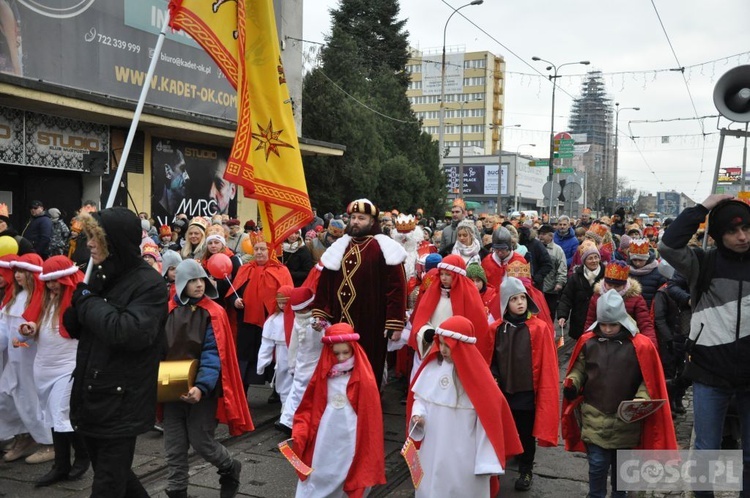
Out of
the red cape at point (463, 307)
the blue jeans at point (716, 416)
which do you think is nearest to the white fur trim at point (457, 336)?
the red cape at point (463, 307)

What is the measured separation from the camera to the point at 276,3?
24.2m

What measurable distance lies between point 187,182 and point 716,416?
17605 mm

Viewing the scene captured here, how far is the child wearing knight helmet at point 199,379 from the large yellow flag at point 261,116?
1.54 meters

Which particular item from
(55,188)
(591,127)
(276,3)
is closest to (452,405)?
(55,188)

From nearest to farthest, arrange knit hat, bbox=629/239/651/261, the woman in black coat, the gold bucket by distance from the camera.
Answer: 1. the gold bucket
2. knit hat, bbox=629/239/651/261
3. the woman in black coat

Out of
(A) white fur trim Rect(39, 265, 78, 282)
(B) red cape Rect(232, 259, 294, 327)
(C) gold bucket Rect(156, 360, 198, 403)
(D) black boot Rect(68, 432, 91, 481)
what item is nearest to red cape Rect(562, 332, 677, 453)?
(C) gold bucket Rect(156, 360, 198, 403)

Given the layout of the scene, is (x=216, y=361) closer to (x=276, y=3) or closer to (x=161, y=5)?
(x=161, y=5)

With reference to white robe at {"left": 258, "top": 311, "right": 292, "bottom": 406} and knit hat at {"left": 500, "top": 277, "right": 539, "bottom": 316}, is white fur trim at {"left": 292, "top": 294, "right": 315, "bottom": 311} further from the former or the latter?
knit hat at {"left": 500, "top": 277, "right": 539, "bottom": 316}

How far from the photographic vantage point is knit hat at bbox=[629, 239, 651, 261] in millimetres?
8406

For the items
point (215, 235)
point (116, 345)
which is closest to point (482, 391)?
point (116, 345)

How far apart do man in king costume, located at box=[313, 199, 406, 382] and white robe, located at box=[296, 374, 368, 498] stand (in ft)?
5.28

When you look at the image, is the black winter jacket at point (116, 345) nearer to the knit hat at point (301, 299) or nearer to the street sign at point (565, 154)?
→ the knit hat at point (301, 299)

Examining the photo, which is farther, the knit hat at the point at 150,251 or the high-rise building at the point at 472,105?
the high-rise building at the point at 472,105

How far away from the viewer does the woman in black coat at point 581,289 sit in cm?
870
